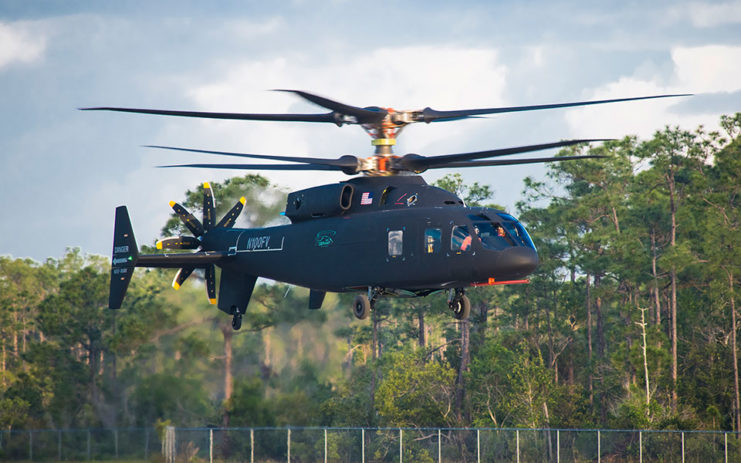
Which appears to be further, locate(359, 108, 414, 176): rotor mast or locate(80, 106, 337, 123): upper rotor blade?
locate(359, 108, 414, 176): rotor mast

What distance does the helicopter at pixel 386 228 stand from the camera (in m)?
24.0

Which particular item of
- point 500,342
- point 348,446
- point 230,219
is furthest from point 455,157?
point 500,342

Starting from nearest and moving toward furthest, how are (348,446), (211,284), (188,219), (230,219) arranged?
(211,284) < (188,219) < (230,219) < (348,446)

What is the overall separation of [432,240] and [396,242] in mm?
1097

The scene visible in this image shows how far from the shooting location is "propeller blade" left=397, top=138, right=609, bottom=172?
22.9 m

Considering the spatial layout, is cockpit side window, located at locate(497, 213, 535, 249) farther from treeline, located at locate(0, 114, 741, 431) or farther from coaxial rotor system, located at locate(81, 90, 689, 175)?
treeline, located at locate(0, 114, 741, 431)

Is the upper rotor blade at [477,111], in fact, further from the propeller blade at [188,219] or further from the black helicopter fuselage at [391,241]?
the propeller blade at [188,219]

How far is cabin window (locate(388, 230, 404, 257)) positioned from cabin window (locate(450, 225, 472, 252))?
1.48 meters

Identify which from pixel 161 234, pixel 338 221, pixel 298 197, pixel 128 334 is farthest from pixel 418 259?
pixel 161 234

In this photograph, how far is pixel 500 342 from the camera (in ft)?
218

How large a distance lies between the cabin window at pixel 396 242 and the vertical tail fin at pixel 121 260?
35.5 ft

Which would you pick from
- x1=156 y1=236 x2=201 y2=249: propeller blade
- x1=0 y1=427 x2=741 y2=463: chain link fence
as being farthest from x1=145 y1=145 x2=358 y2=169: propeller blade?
x1=0 y1=427 x2=741 y2=463: chain link fence

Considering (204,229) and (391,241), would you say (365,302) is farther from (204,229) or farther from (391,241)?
(204,229)

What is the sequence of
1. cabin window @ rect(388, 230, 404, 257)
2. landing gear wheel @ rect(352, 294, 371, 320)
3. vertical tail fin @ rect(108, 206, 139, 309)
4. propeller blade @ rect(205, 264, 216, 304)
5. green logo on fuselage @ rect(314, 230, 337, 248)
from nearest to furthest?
cabin window @ rect(388, 230, 404, 257) < landing gear wheel @ rect(352, 294, 371, 320) < green logo on fuselage @ rect(314, 230, 337, 248) < vertical tail fin @ rect(108, 206, 139, 309) < propeller blade @ rect(205, 264, 216, 304)
